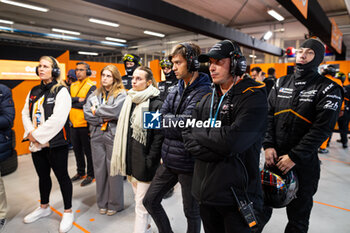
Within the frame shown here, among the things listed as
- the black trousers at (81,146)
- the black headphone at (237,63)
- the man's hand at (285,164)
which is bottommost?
the black trousers at (81,146)

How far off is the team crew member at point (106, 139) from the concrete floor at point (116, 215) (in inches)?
7.3

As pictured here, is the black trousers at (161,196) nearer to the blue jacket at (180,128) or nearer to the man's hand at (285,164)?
the blue jacket at (180,128)

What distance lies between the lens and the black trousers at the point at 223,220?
3.84 ft

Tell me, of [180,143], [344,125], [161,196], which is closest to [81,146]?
[161,196]

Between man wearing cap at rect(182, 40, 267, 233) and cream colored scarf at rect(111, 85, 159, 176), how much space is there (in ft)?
2.73

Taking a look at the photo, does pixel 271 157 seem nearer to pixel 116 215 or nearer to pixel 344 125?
pixel 116 215

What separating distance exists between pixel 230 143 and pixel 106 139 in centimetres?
194

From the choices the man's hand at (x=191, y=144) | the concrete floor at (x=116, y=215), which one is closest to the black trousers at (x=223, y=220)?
the man's hand at (x=191, y=144)

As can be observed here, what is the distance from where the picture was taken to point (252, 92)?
3.77ft

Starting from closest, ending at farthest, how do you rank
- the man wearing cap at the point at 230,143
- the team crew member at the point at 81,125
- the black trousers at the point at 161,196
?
the man wearing cap at the point at 230,143 → the black trousers at the point at 161,196 → the team crew member at the point at 81,125

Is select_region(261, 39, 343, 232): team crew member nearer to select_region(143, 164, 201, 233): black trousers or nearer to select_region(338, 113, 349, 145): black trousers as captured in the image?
select_region(143, 164, 201, 233): black trousers

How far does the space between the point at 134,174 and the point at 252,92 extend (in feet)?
4.39

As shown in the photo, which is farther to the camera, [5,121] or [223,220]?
[5,121]

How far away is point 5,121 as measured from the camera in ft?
7.73
